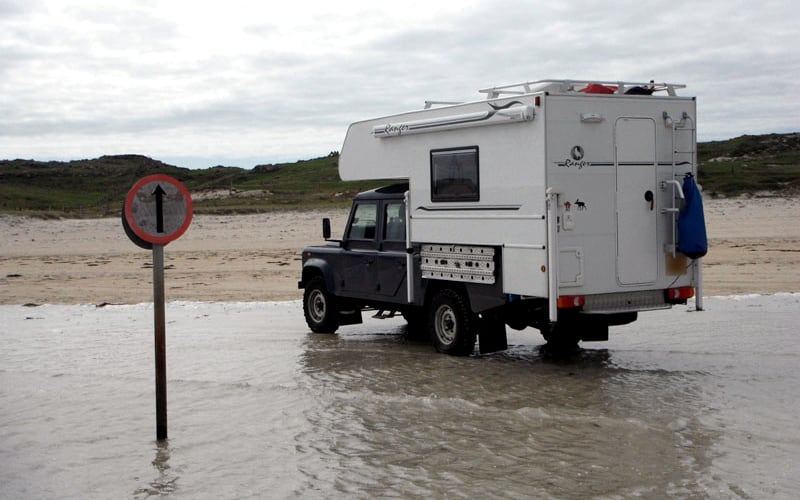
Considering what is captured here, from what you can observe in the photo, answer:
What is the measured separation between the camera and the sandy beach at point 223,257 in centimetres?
1885

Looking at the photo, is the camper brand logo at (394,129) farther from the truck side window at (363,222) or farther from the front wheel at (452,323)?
the front wheel at (452,323)

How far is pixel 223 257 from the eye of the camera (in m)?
25.7

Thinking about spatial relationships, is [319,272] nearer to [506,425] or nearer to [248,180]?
[506,425]

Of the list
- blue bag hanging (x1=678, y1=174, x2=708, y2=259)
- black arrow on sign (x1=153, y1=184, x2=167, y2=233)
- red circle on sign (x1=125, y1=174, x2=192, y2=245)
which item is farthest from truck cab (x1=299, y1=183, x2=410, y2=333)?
black arrow on sign (x1=153, y1=184, x2=167, y2=233)

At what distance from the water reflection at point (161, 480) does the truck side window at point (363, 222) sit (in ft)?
18.5

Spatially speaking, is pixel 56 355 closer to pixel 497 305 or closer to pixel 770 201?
pixel 497 305

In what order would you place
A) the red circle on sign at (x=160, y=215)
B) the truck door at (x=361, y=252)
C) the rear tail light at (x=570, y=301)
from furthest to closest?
the truck door at (x=361, y=252) → the rear tail light at (x=570, y=301) → the red circle on sign at (x=160, y=215)

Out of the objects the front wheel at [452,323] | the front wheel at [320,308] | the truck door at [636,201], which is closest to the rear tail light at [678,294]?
the truck door at [636,201]

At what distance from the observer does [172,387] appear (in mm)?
10398

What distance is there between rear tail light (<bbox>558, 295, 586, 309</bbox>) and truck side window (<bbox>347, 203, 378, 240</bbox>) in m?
3.60

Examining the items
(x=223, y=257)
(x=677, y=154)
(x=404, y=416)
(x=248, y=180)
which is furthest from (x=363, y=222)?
(x=248, y=180)

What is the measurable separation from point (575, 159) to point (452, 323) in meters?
2.68

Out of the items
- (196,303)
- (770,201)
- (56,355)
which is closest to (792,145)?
(770,201)

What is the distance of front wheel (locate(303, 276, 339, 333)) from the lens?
1382cm
